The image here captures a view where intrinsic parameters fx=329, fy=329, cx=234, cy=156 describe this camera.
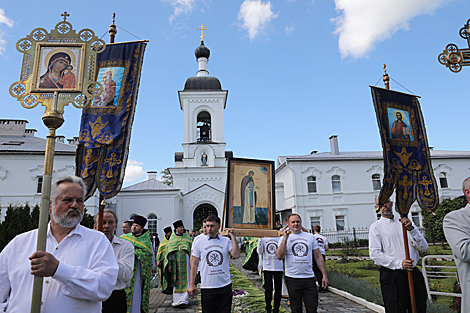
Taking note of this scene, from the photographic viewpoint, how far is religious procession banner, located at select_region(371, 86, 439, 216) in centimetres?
562

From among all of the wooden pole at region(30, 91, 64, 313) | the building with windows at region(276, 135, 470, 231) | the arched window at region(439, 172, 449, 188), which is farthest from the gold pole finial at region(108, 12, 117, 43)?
the arched window at region(439, 172, 449, 188)

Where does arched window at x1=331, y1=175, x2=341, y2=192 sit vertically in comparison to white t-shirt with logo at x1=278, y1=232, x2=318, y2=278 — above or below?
above

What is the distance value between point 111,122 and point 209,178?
27.0 meters

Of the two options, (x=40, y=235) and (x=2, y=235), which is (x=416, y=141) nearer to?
(x=40, y=235)

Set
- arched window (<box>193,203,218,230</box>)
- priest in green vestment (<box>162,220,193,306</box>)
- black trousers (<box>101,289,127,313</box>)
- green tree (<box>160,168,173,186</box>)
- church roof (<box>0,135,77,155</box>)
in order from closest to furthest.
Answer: black trousers (<box>101,289,127,313</box>) → priest in green vestment (<box>162,220,193,306</box>) → church roof (<box>0,135,77,155</box>) → arched window (<box>193,203,218,230</box>) → green tree (<box>160,168,173,186</box>)

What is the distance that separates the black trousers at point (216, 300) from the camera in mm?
4910

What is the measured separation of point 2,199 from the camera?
24.7 m

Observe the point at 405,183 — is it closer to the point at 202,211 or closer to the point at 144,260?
the point at 144,260

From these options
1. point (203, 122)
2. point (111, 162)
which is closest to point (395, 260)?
point (111, 162)

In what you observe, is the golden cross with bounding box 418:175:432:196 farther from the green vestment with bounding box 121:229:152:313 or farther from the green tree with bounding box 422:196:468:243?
the green tree with bounding box 422:196:468:243

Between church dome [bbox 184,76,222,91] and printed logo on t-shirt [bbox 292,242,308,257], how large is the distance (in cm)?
2968

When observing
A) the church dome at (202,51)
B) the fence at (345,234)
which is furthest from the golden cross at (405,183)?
the church dome at (202,51)

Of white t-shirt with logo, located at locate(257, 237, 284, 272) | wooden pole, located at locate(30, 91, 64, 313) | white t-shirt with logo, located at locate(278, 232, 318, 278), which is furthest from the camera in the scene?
white t-shirt with logo, located at locate(257, 237, 284, 272)

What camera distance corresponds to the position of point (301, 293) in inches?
215
